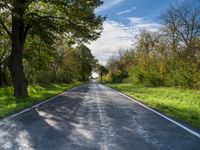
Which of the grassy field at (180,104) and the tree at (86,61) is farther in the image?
the tree at (86,61)

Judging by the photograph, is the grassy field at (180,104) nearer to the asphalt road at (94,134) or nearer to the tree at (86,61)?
the asphalt road at (94,134)

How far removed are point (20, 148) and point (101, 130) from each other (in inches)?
110

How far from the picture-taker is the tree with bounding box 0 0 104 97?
20953mm

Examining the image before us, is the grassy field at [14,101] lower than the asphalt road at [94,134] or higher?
higher

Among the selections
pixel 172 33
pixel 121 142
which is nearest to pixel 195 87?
pixel 172 33

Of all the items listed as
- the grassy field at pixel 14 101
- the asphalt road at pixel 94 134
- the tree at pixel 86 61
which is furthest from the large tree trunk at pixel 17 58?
the tree at pixel 86 61

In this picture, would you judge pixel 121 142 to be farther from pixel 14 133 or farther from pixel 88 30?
pixel 88 30

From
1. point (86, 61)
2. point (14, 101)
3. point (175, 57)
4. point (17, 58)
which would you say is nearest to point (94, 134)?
point (14, 101)

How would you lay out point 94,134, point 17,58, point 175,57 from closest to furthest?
point 94,134 → point 17,58 → point 175,57

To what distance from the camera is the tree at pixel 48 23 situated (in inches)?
825

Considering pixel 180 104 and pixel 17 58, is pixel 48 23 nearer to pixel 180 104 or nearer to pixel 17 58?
pixel 17 58

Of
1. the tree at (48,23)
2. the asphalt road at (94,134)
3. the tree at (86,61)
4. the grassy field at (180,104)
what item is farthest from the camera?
the tree at (86,61)

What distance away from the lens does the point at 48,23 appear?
22.2 m

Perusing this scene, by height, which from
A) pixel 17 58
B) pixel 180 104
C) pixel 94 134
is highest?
pixel 17 58
